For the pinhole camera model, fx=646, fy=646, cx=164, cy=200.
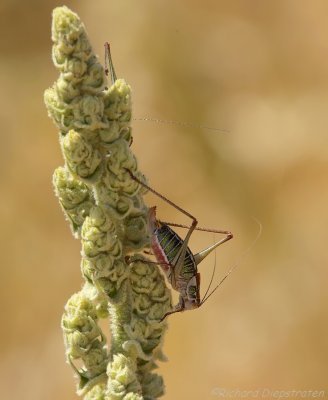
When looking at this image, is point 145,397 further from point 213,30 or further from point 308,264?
point 213,30

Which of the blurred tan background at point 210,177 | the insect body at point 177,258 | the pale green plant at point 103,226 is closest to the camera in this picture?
the pale green plant at point 103,226

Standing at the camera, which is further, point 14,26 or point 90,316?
point 14,26

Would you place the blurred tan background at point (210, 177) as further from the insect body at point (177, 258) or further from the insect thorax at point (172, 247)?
the insect thorax at point (172, 247)

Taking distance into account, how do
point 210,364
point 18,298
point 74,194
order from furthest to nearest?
point 18,298
point 210,364
point 74,194

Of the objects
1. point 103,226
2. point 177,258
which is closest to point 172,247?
point 177,258

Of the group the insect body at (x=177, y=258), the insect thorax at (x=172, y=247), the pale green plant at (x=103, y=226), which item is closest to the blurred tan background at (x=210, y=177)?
the insect body at (x=177, y=258)

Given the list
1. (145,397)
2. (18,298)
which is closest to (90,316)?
(145,397)
